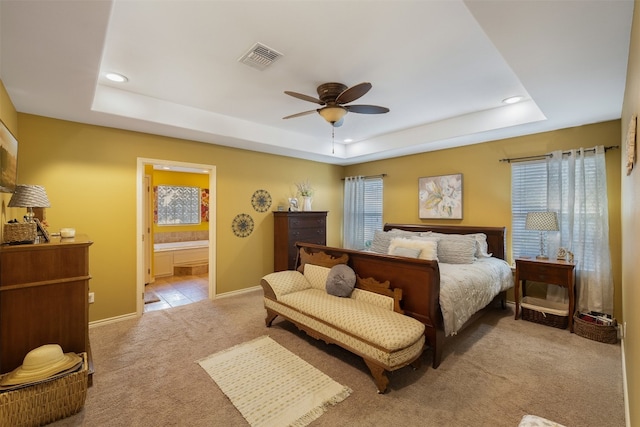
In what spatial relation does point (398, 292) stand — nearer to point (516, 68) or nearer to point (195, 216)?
point (516, 68)

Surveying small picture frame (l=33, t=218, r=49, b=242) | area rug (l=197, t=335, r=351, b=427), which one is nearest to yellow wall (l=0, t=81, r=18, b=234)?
small picture frame (l=33, t=218, r=49, b=242)

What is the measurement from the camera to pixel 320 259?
340 centimetres

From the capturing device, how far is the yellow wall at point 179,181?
6648 mm

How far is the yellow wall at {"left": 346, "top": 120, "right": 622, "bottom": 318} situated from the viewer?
3234 mm

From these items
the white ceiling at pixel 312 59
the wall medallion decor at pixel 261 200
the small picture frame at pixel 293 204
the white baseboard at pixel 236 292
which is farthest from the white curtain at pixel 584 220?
the white baseboard at pixel 236 292

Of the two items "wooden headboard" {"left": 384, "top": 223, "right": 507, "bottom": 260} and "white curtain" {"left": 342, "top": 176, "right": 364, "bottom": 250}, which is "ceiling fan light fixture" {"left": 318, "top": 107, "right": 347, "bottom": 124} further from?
"white curtain" {"left": 342, "top": 176, "right": 364, "bottom": 250}

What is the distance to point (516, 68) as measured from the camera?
6.90 ft

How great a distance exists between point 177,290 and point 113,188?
7.13 ft

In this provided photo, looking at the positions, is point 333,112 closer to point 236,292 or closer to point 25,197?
point 25,197

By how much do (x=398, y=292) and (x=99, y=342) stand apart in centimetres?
318

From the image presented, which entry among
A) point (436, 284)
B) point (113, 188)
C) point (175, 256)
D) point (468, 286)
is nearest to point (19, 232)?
point (113, 188)

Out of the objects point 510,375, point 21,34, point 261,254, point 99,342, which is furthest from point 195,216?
point 510,375

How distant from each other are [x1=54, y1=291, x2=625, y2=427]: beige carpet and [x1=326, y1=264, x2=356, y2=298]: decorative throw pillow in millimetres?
547

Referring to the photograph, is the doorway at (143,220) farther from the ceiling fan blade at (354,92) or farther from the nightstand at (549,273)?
the nightstand at (549,273)
